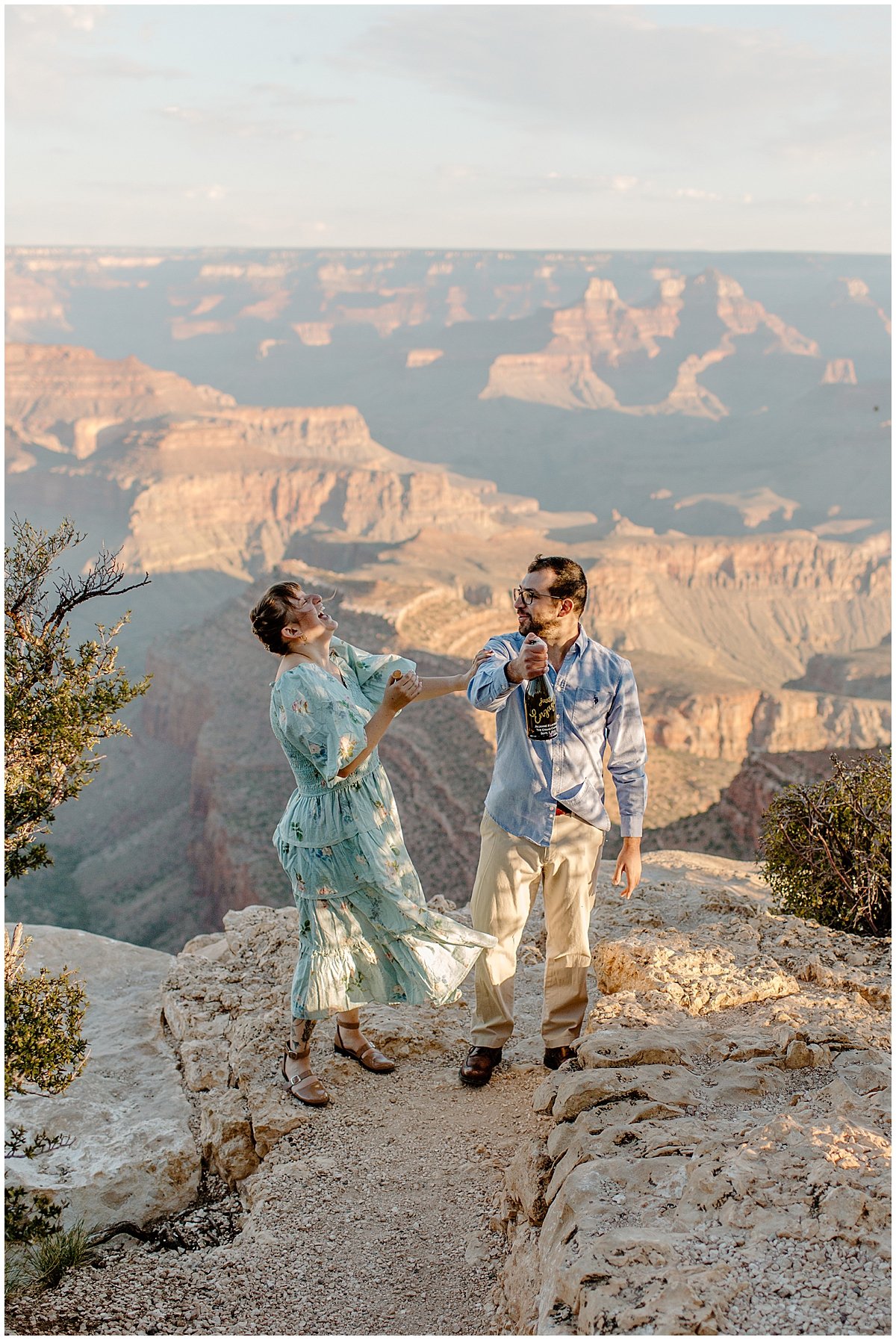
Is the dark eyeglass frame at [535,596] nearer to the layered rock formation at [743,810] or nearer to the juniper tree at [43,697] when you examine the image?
the juniper tree at [43,697]

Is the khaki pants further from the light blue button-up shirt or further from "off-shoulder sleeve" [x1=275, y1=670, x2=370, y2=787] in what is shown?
"off-shoulder sleeve" [x1=275, y1=670, x2=370, y2=787]

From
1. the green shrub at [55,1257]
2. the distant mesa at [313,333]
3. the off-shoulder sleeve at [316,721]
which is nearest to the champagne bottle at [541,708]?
the off-shoulder sleeve at [316,721]

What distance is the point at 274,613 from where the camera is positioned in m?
4.90

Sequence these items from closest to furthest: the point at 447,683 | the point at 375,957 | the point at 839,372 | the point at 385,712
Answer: the point at 385,712 → the point at 447,683 → the point at 375,957 → the point at 839,372

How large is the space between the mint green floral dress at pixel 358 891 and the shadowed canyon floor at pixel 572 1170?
2.07 feet

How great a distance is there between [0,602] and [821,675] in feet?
157

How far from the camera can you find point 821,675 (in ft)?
160

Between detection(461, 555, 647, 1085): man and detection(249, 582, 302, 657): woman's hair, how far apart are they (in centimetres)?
94

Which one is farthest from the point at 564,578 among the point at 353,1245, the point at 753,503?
the point at 753,503

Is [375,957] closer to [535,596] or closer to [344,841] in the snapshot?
[344,841]

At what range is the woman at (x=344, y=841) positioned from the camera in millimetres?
4953

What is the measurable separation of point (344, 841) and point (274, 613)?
112cm

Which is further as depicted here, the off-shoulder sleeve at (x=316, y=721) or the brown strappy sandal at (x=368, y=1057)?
the brown strappy sandal at (x=368, y=1057)

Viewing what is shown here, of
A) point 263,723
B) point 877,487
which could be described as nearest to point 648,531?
point 877,487
